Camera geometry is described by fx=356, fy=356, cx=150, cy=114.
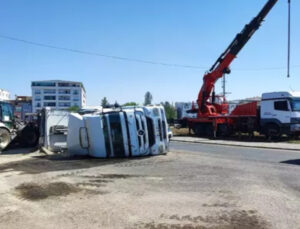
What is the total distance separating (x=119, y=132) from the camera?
13844mm

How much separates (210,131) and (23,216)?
74.1 ft

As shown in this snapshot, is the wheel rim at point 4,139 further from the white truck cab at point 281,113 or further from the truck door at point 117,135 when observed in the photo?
the white truck cab at point 281,113

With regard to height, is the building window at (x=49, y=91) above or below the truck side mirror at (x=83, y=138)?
above

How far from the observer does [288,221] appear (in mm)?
5641

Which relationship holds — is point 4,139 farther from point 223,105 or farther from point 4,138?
point 223,105

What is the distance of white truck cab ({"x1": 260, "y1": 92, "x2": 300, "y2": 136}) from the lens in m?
23.1

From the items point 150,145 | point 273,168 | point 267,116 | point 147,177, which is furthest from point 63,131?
point 267,116

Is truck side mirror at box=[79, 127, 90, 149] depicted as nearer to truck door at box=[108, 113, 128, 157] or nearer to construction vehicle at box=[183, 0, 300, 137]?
truck door at box=[108, 113, 128, 157]

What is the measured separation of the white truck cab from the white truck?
12020 mm

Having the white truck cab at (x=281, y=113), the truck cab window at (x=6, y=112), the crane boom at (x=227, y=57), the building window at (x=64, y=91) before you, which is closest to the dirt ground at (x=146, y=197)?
the truck cab window at (x=6, y=112)

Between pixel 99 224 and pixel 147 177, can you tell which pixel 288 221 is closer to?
pixel 99 224

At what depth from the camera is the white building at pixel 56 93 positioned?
14312 cm

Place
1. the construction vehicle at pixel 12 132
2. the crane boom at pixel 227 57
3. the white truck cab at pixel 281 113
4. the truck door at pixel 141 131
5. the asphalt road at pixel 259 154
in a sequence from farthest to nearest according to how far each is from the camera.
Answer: the crane boom at pixel 227 57
the white truck cab at pixel 281 113
the construction vehicle at pixel 12 132
the truck door at pixel 141 131
the asphalt road at pixel 259 154

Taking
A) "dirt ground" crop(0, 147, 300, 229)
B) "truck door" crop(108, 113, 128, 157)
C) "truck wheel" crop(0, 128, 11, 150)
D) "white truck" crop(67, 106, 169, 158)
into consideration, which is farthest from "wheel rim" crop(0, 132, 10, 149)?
"truck door" crop(108, 113, 128, 157)
